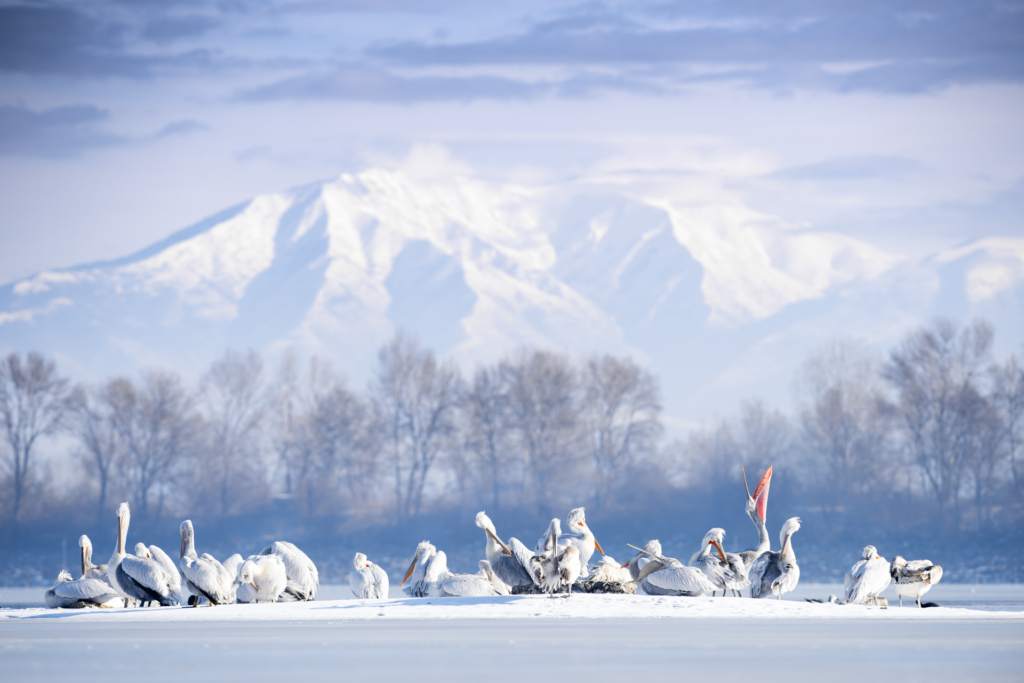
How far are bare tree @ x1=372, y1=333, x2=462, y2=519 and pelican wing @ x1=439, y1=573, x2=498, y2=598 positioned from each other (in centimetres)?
4270

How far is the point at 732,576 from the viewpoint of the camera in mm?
23844

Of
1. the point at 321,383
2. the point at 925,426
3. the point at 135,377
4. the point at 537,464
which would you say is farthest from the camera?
the point at 135,377

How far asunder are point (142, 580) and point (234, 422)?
49703mm

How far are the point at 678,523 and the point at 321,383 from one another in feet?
73.2

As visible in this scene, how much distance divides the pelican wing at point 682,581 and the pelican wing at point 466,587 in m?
2.97

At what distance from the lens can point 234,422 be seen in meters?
71.6

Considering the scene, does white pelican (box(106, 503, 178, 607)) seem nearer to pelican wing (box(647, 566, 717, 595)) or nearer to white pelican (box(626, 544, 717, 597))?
white pelican (box(626, 544, 717, 597))

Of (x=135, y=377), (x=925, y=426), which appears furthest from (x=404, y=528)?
(x=135, y=377)

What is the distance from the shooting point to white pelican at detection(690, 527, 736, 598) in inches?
926

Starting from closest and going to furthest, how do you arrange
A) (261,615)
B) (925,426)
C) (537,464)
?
(261,615) → (925,426) → (537,464)

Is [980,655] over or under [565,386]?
under

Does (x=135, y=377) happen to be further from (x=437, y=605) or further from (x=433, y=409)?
(x=437, y=605)

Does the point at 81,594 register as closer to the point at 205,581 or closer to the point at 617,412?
the point at 205,581

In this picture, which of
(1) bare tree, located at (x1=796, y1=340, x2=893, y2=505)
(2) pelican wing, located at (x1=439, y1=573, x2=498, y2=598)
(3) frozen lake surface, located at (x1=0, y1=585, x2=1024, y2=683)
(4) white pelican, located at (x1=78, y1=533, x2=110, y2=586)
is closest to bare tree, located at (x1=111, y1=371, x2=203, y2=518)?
(1) bare tree, located at (x1=796, y1=340, x2=893, y2=505)
